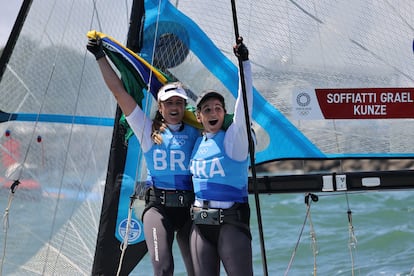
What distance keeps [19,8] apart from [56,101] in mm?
505

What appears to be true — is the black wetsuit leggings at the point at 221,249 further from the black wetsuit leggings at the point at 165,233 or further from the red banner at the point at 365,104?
the red banner at the point at 365,104

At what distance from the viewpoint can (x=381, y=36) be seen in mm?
3201

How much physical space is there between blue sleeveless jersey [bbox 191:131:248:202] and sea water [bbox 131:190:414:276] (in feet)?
2.43

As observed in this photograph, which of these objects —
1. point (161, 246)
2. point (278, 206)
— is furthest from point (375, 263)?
point (278, 206)

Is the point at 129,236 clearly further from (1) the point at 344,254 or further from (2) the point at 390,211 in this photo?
(2) the point at 390,211

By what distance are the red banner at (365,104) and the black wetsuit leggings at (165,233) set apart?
80cm

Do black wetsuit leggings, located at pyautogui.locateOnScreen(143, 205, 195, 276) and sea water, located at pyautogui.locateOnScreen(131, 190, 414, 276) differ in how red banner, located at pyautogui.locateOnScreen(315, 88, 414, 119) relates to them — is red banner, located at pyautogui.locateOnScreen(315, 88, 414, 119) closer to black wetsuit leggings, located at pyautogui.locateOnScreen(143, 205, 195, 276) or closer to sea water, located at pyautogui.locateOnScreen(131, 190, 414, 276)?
sea water, located at pyautogui.locateOnScreen(131, 190, 414, 276)

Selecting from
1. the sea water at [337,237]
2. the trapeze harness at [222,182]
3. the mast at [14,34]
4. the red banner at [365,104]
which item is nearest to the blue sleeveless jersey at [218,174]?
the trapeze harness at [222,182]

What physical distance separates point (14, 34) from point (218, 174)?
1416 mm

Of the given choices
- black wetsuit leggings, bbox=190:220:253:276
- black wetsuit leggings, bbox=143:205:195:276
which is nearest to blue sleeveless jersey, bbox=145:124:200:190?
black wetsuit leggings, bbox=143:205:195:276

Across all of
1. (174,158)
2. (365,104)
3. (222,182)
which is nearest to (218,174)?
(222,182)

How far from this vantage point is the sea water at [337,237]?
575cm

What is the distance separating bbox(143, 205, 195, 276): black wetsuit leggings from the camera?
2.72 meters

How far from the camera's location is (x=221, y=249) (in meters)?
2.62
